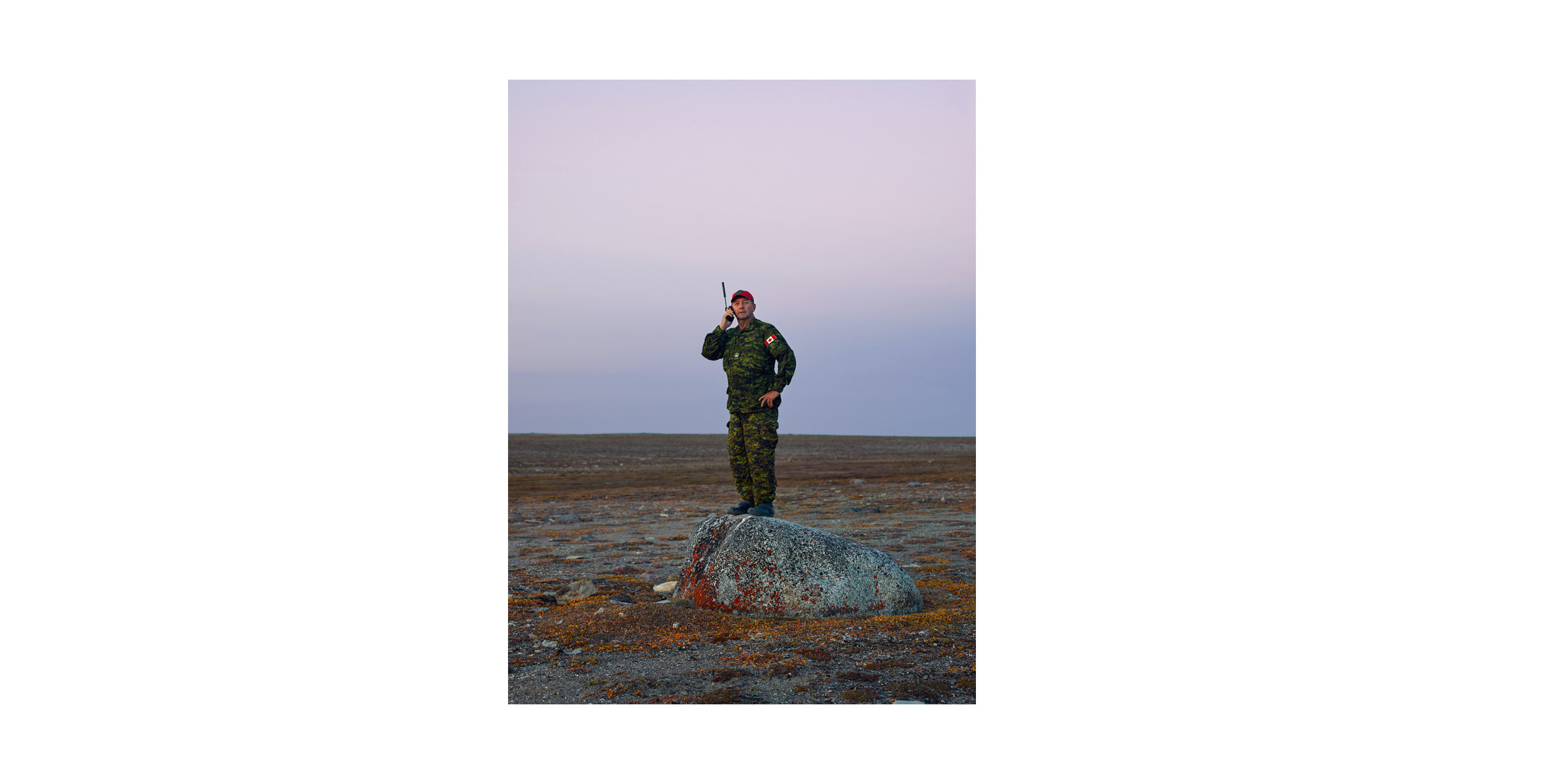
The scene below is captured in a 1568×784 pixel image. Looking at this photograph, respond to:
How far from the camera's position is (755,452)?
768cm

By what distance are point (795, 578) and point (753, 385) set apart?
5.76ft

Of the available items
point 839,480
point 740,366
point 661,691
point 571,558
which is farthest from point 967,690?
point 839,480

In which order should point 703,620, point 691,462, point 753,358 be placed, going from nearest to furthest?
1. point 703,620
2. point 753,358
3. point 691,462

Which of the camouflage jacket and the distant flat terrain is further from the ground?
the camouflage jacket

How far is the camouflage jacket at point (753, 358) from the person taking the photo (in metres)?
7.48

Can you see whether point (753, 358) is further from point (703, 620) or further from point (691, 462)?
point (691, 462)

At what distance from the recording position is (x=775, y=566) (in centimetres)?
659

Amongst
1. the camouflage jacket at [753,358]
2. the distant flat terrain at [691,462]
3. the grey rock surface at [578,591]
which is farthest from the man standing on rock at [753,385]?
the distant flat terrain at [691,462]

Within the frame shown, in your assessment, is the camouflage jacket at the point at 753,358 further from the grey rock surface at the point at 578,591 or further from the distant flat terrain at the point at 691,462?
the distant flat terrain at the point at 691,462

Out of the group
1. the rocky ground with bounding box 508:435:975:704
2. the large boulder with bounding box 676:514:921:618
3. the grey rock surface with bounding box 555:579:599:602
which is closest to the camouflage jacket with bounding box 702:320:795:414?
the large boulder with bounding box 676:514:921:618

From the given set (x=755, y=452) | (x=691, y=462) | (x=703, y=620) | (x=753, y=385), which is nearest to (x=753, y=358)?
(x=753, y=385)

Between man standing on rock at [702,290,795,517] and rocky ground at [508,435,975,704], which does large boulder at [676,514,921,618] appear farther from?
man standing on rock at [702,290,795,517]

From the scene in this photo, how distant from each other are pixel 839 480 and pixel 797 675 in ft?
52.4

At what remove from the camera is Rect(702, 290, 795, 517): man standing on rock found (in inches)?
294
